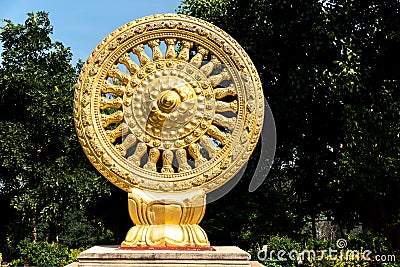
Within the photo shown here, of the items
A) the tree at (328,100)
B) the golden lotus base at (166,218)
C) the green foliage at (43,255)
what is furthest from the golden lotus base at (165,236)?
the green foliage at (43,255)

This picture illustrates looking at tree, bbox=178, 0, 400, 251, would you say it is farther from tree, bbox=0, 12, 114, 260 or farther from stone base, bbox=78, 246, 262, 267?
stone base, bbox=78, 246, 262, 267

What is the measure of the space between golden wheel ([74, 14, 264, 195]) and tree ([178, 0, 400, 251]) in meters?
4.56

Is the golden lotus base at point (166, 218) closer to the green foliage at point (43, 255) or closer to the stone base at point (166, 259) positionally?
the stone base at point (166, 259)

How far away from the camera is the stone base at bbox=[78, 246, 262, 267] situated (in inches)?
197

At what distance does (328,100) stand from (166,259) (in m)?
7.37

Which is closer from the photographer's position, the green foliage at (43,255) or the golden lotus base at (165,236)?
the golden lotus base at (165,236)

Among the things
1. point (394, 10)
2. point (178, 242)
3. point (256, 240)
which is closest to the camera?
point (178, 242)

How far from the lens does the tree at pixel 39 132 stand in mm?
12391

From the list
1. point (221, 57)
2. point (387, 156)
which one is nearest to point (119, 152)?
point (221, 57)

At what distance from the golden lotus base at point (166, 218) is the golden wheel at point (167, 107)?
0.12 m

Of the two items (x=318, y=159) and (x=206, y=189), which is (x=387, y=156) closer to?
(x=318, y=159)

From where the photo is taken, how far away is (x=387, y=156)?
Result: 31.8 ft

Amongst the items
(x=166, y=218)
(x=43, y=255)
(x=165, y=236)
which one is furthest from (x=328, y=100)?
(x=43, y=255)

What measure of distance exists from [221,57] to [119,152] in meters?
1.75
